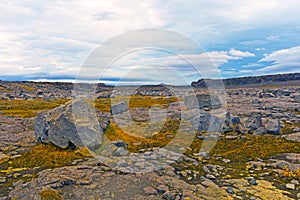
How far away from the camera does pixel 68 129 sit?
2636cm

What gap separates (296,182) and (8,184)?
20.2 meters

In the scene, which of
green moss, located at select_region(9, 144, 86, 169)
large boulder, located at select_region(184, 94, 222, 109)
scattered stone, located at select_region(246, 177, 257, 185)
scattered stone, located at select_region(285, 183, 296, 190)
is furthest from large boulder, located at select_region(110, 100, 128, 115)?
scattered stone, located at select_region(285, 183, 296, 190)

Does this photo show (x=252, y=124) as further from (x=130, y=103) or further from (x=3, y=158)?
(x=130, y=103)

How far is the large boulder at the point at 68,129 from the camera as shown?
26.3 m

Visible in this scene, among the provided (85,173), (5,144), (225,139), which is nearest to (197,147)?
(225,139)

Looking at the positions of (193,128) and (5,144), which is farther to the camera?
(193,128)

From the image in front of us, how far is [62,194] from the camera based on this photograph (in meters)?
16.6

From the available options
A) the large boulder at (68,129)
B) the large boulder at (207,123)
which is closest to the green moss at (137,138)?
the large boulder at (68,129)

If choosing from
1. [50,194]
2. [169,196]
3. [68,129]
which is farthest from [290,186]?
[68,129]

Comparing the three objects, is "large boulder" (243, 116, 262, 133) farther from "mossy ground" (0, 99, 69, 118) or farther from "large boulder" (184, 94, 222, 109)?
"mossy ground" (0, 99, 69, 118)

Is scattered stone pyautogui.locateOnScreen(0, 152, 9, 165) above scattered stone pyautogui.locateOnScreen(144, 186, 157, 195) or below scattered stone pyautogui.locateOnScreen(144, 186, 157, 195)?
above

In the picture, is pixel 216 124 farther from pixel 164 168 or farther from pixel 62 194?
pixel 62 194

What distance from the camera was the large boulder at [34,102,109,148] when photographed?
26.3 meters

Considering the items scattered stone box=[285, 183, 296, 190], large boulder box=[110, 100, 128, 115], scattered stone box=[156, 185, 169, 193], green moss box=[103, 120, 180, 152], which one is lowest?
scattered stone box=[285, 183, 296, 190]
